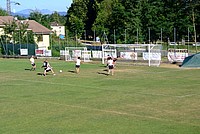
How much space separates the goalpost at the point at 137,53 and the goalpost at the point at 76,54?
263 centimetres

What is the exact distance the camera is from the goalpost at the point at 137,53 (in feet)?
155

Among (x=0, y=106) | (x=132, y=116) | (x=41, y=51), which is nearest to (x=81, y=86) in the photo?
(x=0, y=106)

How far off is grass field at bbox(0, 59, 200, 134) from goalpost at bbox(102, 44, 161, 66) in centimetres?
1279

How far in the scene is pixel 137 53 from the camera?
50.0 m

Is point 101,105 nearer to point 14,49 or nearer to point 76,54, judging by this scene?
point 76,54

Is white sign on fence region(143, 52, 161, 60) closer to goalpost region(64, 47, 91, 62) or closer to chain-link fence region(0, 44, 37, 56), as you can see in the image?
goalpost region(64, 47, 91, 62)

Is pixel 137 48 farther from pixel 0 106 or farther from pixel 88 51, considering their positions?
pixel 0 106

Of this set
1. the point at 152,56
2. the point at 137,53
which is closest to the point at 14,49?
the point at 137,53

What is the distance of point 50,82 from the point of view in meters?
32.0

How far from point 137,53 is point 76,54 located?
9.46m

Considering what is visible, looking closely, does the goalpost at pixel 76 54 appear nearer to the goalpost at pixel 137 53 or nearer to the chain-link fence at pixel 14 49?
the goalpost at pixel 137 53

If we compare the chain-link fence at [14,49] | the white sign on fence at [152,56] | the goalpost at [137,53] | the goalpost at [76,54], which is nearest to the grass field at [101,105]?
the white sign on fence at [152,56]

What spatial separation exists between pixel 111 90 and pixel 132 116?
8.76 meters

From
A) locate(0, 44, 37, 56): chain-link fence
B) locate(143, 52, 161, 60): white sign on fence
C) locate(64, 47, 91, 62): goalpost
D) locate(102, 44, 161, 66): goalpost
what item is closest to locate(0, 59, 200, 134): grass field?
locate(143, 52, 161, 60): white sign on fence
